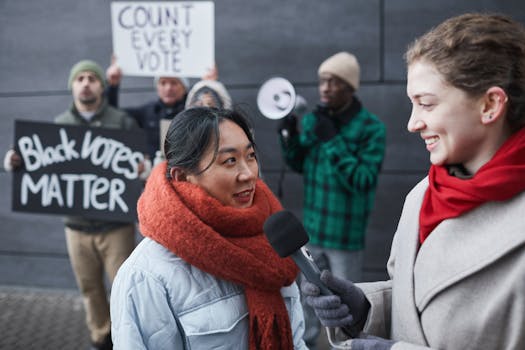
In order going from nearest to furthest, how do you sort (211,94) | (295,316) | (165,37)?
(295,316) < (211,94) < (165,37)

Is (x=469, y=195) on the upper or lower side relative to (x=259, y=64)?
lower

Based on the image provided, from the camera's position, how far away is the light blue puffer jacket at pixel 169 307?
5.45 ft

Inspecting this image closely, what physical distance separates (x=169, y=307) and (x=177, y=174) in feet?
1.42

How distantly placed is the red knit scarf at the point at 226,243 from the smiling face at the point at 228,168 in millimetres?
39

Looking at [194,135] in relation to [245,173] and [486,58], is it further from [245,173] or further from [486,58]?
[486,58]

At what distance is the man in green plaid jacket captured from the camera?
3717 mm

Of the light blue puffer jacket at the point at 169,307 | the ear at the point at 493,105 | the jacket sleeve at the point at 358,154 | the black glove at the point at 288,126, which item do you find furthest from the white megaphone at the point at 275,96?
the ear at the point at 493,105

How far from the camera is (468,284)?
1.38 metres

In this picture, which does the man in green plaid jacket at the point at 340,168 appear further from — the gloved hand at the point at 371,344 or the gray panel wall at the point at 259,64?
the gloved hand at the point at 371,344

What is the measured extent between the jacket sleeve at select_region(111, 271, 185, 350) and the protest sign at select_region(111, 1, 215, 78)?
9.14ft

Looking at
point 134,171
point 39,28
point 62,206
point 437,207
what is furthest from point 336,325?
point 39,28

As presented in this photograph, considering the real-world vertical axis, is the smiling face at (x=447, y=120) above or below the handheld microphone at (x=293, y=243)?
above

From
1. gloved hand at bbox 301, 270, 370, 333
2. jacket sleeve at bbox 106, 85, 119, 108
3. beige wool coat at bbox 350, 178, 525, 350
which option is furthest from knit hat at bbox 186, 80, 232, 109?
beige wool coat at bbox 350, 178, 525, 350

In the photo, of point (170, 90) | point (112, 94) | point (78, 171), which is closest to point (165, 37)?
point (170, 90)
